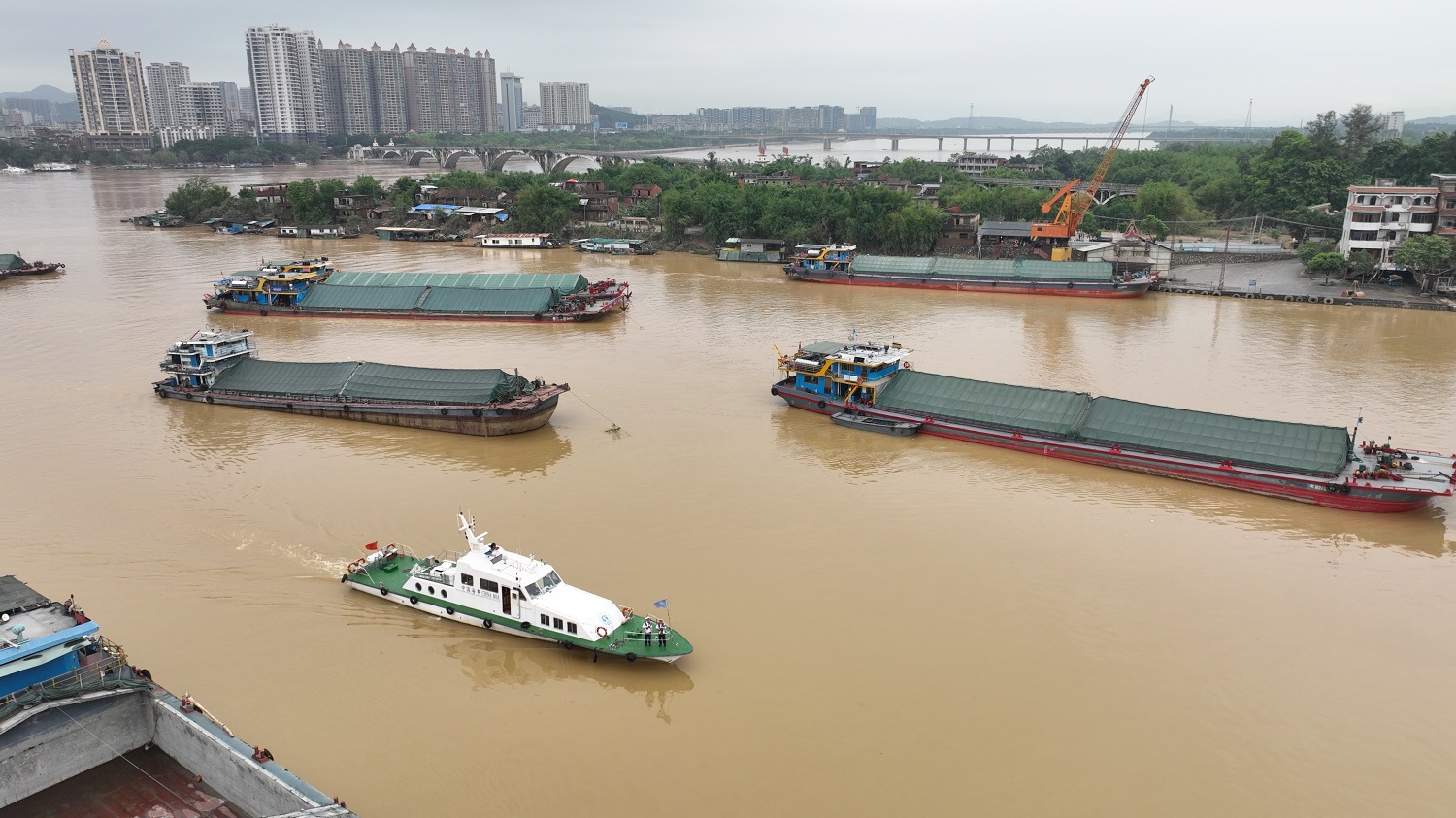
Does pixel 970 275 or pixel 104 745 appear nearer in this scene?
pixel 104 745

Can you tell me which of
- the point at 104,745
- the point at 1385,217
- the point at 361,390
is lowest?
the point at 104,745

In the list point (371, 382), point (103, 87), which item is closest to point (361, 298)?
point (371, 382)

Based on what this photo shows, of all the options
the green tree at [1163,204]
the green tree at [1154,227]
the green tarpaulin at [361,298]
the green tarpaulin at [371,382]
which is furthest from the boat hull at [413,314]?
the green tree at [1163,204]

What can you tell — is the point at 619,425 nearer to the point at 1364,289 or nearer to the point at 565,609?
the point at 565,609

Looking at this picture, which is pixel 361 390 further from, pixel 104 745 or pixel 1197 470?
pixel 1197 470

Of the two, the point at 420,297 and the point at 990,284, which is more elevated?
the point at 420,297

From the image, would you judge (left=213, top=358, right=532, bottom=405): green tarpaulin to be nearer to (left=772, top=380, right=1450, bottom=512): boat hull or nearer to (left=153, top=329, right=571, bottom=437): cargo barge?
(left=153, top=329, right=571, bottom=437): cargo barge

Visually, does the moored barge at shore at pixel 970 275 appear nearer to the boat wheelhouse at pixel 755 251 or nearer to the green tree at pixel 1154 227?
the boat wheelhouse at pixel 755 251

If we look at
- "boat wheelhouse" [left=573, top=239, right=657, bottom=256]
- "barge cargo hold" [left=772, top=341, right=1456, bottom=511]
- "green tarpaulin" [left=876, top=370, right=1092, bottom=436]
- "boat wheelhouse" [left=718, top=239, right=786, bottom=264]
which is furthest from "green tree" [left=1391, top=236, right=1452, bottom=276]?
"boat wheelhouse" [left=573, top=239, right=657, bottom=256]
